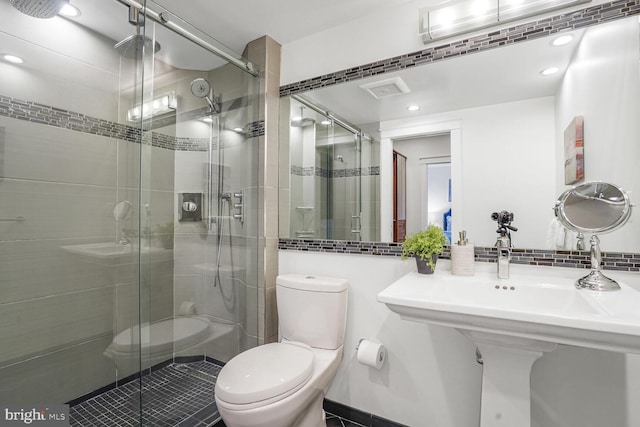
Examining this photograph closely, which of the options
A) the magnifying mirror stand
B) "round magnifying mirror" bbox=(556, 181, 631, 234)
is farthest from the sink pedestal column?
"round magnifying mirror" bbox=(556, 181, 631, 234)

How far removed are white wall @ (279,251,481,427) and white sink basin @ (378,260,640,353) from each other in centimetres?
32

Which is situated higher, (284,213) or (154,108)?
(154,108)

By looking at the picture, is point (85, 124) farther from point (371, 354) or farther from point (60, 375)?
point (371, 354)

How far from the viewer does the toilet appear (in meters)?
1.19

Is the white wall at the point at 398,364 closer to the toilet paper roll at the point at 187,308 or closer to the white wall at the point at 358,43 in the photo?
the toilet paper roll at the point at 187,308

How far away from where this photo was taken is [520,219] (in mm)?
1402

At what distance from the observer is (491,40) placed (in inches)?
57.5

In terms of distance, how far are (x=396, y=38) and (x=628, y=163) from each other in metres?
1.21

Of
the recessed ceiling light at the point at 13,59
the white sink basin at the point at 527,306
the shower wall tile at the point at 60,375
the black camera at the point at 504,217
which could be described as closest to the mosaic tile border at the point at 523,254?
the white sink basin at the point at 527,306

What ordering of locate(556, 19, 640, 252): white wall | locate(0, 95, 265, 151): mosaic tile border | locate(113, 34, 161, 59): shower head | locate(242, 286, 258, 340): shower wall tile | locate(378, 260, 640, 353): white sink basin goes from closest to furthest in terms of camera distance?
locate(378, 260, 640, 353): white sink basin
locate(556, 19, 640, 252): white wall
locate(0, 95, 265, 151): mosaic tile border
locate(113, 34, 161, 59): shower head
locate(242, 286, 258, 340): shower wall tile

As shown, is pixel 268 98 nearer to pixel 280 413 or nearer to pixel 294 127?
pixel 294 127

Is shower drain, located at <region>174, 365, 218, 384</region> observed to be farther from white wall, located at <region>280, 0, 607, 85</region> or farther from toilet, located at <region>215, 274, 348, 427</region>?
white wall, located at <region>280, 0, 607, 85</region>

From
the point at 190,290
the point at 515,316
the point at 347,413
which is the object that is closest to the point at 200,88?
the point at 190,290

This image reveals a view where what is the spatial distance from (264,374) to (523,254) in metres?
1.27
